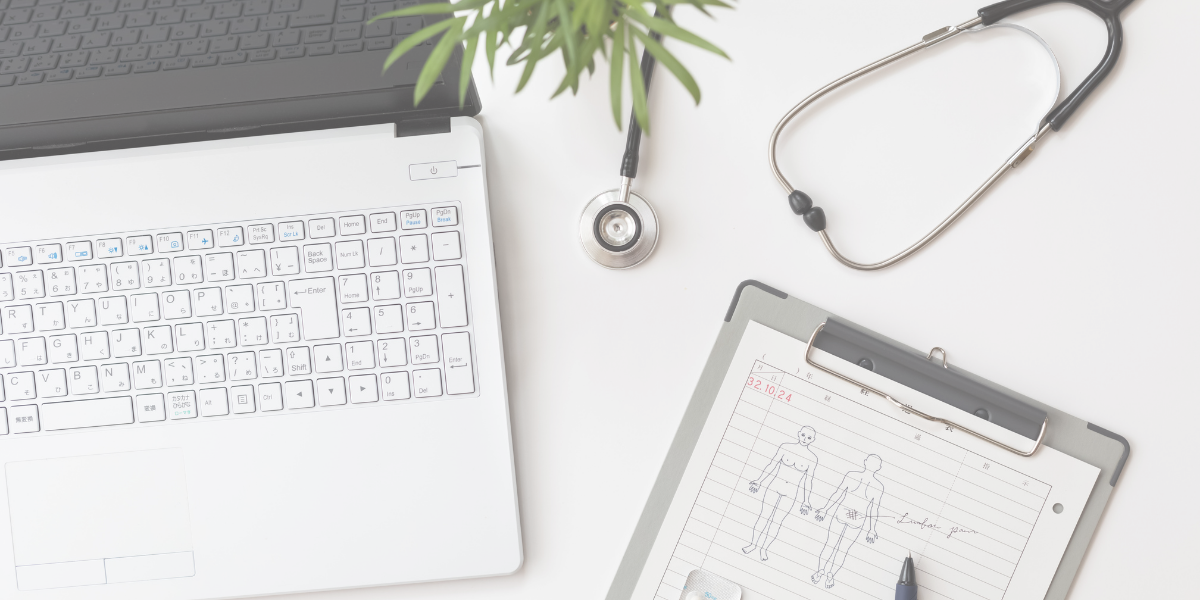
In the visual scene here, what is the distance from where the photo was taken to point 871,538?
676 mm

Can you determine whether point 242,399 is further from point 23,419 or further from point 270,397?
point 23,419

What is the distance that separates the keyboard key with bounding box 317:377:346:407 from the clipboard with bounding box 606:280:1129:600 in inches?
11.7

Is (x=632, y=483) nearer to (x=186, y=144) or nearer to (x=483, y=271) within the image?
(x=483, y=271)

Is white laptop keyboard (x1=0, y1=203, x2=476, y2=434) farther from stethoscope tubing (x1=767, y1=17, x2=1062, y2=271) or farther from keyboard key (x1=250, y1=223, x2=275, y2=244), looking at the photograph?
stethoscope tubing (x1=767, y1=17, x2=1062, y2=271)

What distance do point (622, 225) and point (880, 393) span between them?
0.28 meters

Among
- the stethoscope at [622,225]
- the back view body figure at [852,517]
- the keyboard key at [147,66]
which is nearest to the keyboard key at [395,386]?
the stethoscope at [622,225]

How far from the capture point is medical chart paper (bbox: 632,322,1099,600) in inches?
26.5

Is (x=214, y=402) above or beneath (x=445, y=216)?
beneath

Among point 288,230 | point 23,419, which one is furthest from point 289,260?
point 23,419

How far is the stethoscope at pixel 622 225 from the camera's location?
672mm

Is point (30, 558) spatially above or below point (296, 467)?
below

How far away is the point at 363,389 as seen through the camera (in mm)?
648

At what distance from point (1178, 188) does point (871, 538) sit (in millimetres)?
443

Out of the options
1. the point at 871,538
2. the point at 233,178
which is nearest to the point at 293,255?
the point at 233,178
